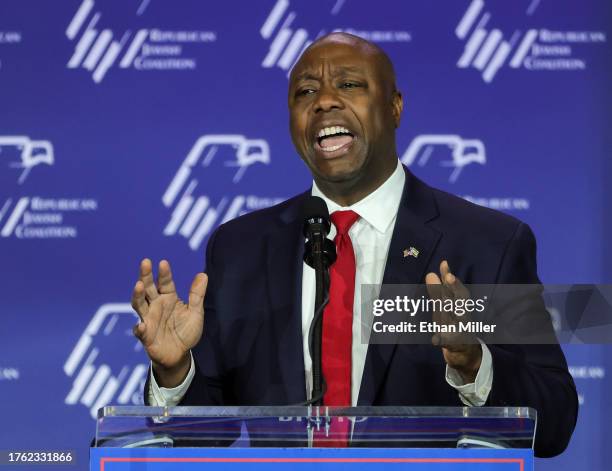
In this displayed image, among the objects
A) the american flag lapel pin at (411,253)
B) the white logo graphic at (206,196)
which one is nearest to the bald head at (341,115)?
the american flag lapel pin at (411,253)

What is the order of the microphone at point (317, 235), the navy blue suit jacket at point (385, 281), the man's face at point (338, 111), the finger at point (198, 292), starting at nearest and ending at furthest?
1. the microphone at point (317, 235)
2. the finger at point (198, 292)
3. the navy blue suit jacket at point (385, 281)
4. the man's face at point (338, 111)

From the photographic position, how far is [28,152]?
3.42 meters

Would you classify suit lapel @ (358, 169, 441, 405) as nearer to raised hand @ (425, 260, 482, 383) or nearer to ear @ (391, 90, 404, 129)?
ear @ (391, 90, 404, 129)

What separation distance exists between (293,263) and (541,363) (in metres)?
0.64

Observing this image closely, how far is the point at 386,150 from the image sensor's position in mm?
2646

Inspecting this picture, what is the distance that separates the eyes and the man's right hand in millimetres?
801

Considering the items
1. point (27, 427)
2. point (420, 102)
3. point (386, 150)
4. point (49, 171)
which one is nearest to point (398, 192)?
point (386, 150)

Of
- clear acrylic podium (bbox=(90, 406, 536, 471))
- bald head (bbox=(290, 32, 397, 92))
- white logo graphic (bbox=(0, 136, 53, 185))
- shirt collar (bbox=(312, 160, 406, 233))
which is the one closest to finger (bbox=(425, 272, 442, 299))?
clear acrylic podium (bbox=(90, 406, 536, 471))

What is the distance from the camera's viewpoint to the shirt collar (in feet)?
8.32

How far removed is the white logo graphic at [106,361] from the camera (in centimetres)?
335

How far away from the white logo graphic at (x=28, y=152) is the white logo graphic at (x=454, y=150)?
1212 millimetres

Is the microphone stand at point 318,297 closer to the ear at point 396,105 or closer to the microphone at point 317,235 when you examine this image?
the microphone at point 317,235

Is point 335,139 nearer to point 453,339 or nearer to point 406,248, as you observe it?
point 406,248

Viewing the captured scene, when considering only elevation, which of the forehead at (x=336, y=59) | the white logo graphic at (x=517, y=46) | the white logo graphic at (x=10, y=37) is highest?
the white logo graphic at (x=10, y=37)
